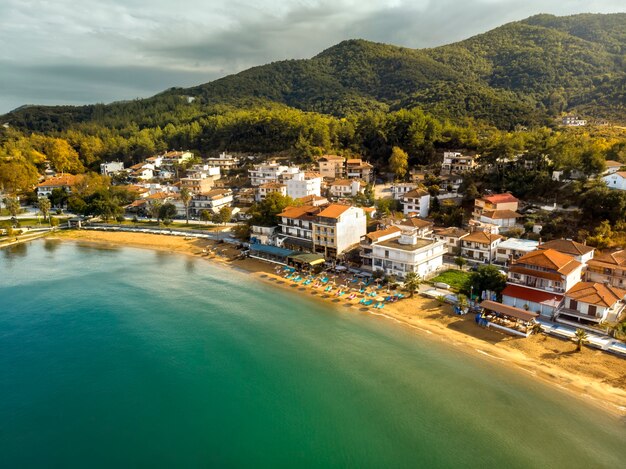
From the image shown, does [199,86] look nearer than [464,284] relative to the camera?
No

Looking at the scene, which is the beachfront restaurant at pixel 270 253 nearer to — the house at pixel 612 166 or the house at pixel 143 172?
the house at pixel 612 166

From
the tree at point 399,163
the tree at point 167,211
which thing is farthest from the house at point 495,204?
the tree at point 167,211

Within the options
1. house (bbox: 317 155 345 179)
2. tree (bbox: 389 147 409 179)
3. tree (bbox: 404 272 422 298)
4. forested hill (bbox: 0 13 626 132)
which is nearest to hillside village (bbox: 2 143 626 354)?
house (bbox: 317 155 345 179)

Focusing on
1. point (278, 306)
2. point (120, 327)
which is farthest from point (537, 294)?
point (120, 327)

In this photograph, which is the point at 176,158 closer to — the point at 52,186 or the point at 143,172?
the point at 143,172

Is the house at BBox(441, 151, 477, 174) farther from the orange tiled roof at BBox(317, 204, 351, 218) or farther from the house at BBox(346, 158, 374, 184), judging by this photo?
the orange tiled roof at BBox(317, 204, 351, 218)

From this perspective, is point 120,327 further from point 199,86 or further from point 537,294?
point 199,86
